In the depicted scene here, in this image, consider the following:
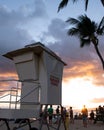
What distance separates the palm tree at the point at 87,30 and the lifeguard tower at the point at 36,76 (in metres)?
23.0

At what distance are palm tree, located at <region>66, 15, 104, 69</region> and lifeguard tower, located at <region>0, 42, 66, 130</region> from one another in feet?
75.4

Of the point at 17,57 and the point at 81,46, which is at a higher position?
the point at 81,46

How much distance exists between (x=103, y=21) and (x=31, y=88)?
24054mm

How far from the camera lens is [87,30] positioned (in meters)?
37.7

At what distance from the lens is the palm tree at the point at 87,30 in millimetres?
37594

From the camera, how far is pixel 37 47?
14.0m

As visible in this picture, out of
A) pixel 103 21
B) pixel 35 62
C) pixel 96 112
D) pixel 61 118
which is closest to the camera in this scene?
pixel 35 62

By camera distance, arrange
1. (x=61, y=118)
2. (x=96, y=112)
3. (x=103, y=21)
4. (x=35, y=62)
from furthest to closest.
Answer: (x=103, y=21) < (x=96, y=112) < (x=61, y=118) < (x=35, y=62)

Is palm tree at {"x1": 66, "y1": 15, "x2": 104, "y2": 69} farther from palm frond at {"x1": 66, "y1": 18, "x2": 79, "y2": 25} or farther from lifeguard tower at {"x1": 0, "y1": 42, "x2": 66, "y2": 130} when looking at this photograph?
lifeguard tower at {"x1": 0, "y1": 42, "x2": 66, "y2": 130}

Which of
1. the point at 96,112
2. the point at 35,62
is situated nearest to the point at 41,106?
the point at 35,62

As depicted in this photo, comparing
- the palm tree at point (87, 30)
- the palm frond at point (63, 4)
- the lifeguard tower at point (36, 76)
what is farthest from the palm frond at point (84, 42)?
the lifeguard tower at point (36, 76)

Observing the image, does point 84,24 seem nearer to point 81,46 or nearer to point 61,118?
point 81,46

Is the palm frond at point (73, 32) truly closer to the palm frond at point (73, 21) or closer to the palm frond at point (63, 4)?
the palm frond at point (73, 21)

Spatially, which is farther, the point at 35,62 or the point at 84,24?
the point at 84,24
